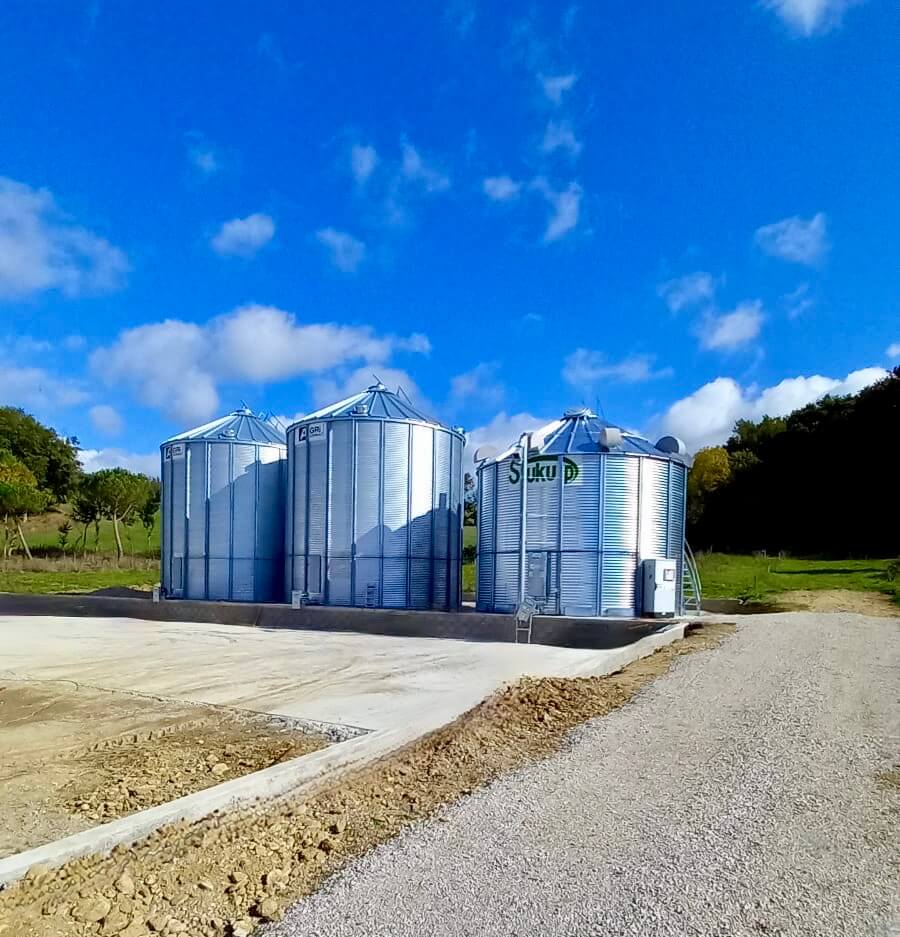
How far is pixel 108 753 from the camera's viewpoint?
296 inches

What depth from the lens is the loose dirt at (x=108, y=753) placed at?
5859 mm

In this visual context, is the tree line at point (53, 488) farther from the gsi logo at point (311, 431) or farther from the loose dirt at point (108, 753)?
the loose dirt at point (108, 753)

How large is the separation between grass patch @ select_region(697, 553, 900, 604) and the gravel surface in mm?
17419

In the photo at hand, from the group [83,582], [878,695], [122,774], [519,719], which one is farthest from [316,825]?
[83,582]

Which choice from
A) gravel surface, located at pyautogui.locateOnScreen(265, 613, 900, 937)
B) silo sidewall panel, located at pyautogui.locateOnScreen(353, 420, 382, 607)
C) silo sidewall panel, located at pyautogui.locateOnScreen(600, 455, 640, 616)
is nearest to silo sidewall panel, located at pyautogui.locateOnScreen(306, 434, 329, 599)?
Answer: silo sidewall panel, located at pyautogui.locateOnScreen(353, 420, 382, 607)

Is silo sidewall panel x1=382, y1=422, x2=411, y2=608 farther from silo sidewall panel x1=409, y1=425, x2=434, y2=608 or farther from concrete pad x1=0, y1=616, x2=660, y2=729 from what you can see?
concrete pad x1=0, y1=616, x2=660, y2=729

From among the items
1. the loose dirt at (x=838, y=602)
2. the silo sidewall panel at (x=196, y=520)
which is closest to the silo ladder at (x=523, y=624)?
the loose dirt at (x=838, y=602)

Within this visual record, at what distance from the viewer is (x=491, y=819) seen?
19.3 feet

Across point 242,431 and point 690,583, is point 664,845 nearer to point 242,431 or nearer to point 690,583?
point 690,583

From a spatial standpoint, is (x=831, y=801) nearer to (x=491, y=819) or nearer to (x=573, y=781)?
(x=573, y=781)

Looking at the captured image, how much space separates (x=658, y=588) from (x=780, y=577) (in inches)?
533

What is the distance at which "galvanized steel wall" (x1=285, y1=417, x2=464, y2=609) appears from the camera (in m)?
21.8

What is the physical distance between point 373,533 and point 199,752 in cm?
1435

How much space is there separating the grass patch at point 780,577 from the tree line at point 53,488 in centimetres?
3471
